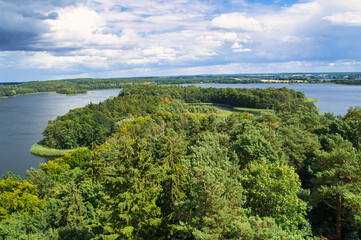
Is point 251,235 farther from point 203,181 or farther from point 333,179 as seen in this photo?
point 333,179

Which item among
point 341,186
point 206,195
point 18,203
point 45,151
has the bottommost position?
point 45,151

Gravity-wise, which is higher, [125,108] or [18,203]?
[125,108]

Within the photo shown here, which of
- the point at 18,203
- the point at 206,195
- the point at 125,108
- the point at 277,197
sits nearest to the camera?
the point at 206,195

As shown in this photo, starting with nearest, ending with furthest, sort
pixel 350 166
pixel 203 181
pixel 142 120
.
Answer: pixel 203 181
pixel 350 166
pixel 142 120

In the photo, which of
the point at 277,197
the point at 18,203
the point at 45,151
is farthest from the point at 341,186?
the point at 45,151

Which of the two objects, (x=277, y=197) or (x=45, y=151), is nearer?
(x=277, y=197)

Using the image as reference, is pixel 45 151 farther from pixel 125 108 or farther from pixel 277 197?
pixel 277 197

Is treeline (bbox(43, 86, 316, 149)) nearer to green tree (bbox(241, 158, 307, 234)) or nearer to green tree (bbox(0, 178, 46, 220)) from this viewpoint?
green tree (bbox(0, 178, 46, 220))

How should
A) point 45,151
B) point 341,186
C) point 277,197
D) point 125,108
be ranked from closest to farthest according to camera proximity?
1. point 277,197
2. point 341,186
3. point 45,151
4. point 125,108

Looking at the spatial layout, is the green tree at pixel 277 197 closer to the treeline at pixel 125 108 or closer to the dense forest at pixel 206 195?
the dense forest at pixel 206 195

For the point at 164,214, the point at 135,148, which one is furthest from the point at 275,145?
the point at 135,148
